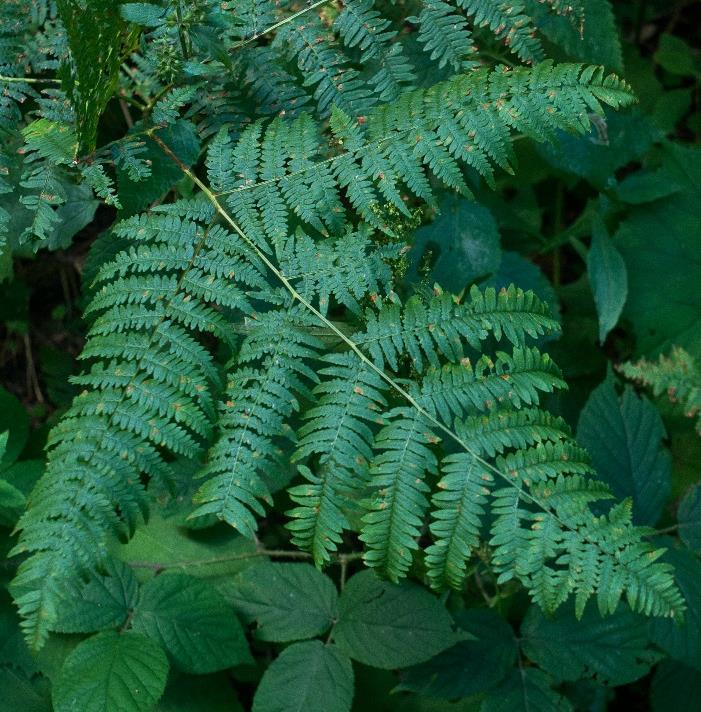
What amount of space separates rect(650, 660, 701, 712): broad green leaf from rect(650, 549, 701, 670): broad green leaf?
322 mm

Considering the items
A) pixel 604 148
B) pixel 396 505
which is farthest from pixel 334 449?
pixel 604 148

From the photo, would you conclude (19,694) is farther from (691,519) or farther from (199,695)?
(691,519)

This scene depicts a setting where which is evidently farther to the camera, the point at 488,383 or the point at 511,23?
the point at 511,23

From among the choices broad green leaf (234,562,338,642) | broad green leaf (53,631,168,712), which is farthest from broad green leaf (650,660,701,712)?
broad green leaf (53,631,168,712)

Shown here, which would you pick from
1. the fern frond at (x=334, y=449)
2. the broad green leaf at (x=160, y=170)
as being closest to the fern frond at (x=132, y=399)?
the broad green leaf at (x=160, y=170)

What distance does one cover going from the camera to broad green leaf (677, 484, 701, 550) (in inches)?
84.7

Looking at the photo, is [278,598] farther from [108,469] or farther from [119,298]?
[119,298]

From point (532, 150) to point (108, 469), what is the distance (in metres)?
2.28

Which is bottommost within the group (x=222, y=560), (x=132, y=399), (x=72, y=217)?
(x=222, y=560)

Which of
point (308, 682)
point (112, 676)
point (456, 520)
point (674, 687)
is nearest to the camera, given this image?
point (456, 520)

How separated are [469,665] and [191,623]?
68cm

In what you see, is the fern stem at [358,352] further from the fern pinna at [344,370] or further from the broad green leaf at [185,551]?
the broad green leaf at [185,551]

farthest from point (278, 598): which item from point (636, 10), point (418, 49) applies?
point (636, 10)

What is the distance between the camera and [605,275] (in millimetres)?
2635
